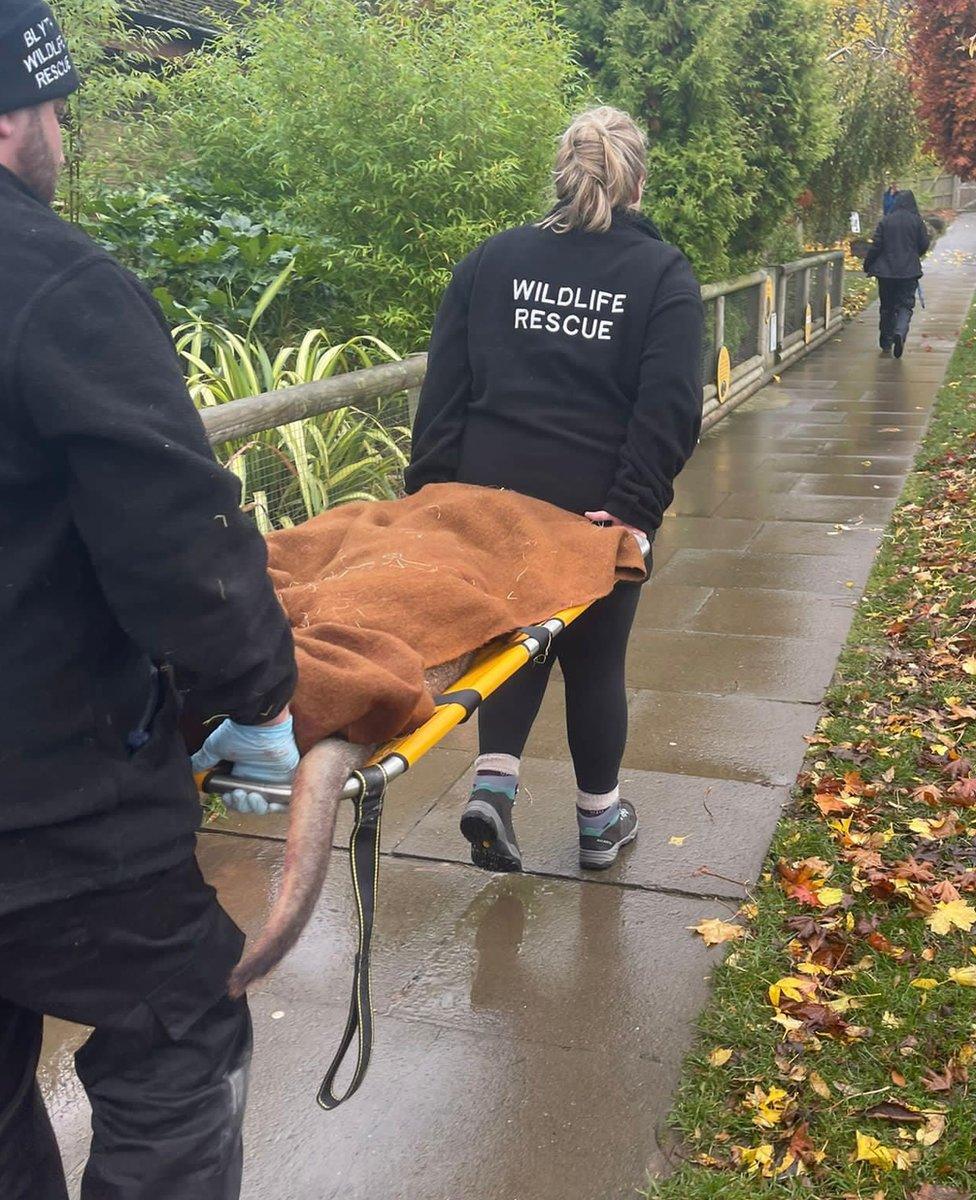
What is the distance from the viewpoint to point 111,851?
1693 mm

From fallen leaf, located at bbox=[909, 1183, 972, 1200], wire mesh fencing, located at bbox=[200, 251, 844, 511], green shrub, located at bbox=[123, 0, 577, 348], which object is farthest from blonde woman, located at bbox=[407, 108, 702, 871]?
green shrub, located at bbox=[123, 0, 577, 348]

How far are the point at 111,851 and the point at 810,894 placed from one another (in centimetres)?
228

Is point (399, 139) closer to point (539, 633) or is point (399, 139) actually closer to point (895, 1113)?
point (539, 633)

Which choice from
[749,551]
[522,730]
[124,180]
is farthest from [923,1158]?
[124,180]

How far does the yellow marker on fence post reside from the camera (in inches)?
437

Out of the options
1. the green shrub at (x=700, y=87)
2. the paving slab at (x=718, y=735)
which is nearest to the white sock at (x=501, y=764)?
the paving slab at (x=718, y=735)

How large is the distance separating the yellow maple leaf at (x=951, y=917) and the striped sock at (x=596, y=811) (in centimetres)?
90

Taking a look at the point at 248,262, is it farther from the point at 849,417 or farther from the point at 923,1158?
the point at 849,417

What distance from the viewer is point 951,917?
331cm

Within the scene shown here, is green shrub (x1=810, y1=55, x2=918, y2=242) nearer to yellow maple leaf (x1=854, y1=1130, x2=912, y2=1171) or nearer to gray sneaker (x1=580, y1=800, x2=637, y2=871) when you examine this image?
gray sneaker (x1=580, y1=800, x2=637, y2=871)

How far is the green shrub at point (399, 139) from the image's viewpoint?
6574 millimetres

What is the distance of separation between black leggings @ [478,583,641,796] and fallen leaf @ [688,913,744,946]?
48 centimetres

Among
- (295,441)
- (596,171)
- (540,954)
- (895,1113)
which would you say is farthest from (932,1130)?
(295,441)

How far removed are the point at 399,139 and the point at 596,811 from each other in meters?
4.28
